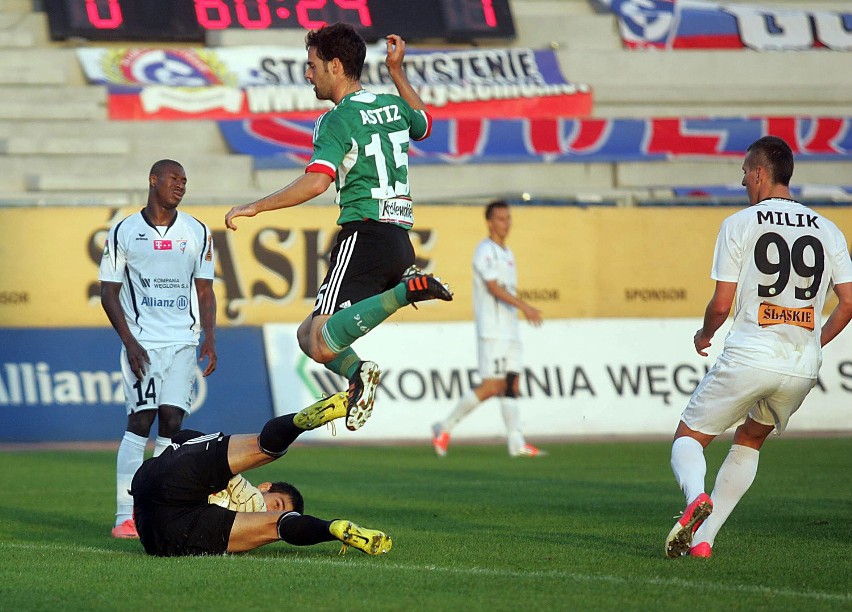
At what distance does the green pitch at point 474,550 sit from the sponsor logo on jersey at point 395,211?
1.82m

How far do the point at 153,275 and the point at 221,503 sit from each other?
2.34m

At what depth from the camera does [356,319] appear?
729 centimetres

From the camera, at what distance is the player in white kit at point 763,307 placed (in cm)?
718

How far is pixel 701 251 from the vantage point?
1975 centimetres

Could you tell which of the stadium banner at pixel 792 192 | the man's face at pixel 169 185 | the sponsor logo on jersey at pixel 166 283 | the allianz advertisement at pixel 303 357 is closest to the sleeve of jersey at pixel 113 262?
the sponsor logo on jersey at pixel 166 283

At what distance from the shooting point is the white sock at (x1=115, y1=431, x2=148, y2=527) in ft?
28.9

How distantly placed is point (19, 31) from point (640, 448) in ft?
51.2

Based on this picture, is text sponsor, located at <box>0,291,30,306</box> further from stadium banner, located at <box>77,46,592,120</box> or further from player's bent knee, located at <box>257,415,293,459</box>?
player's bent knee, located at <box>257,415,293,459</box>

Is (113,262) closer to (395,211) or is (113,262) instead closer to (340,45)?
(395,211)

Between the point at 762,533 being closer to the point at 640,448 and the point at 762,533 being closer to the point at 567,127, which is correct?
the point at 640,448

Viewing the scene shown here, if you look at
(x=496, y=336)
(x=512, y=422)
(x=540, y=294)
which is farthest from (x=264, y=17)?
(x=512, y=422)

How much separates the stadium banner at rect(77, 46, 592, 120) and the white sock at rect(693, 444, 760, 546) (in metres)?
18.6

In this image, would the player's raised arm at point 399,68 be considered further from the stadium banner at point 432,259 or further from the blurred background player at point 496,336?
the stadium banner at point 432,259

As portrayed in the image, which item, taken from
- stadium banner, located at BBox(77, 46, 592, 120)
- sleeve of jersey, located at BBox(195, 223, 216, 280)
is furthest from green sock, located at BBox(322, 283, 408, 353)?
stadium banner, located at BBox(77, 46, 592, 120)
